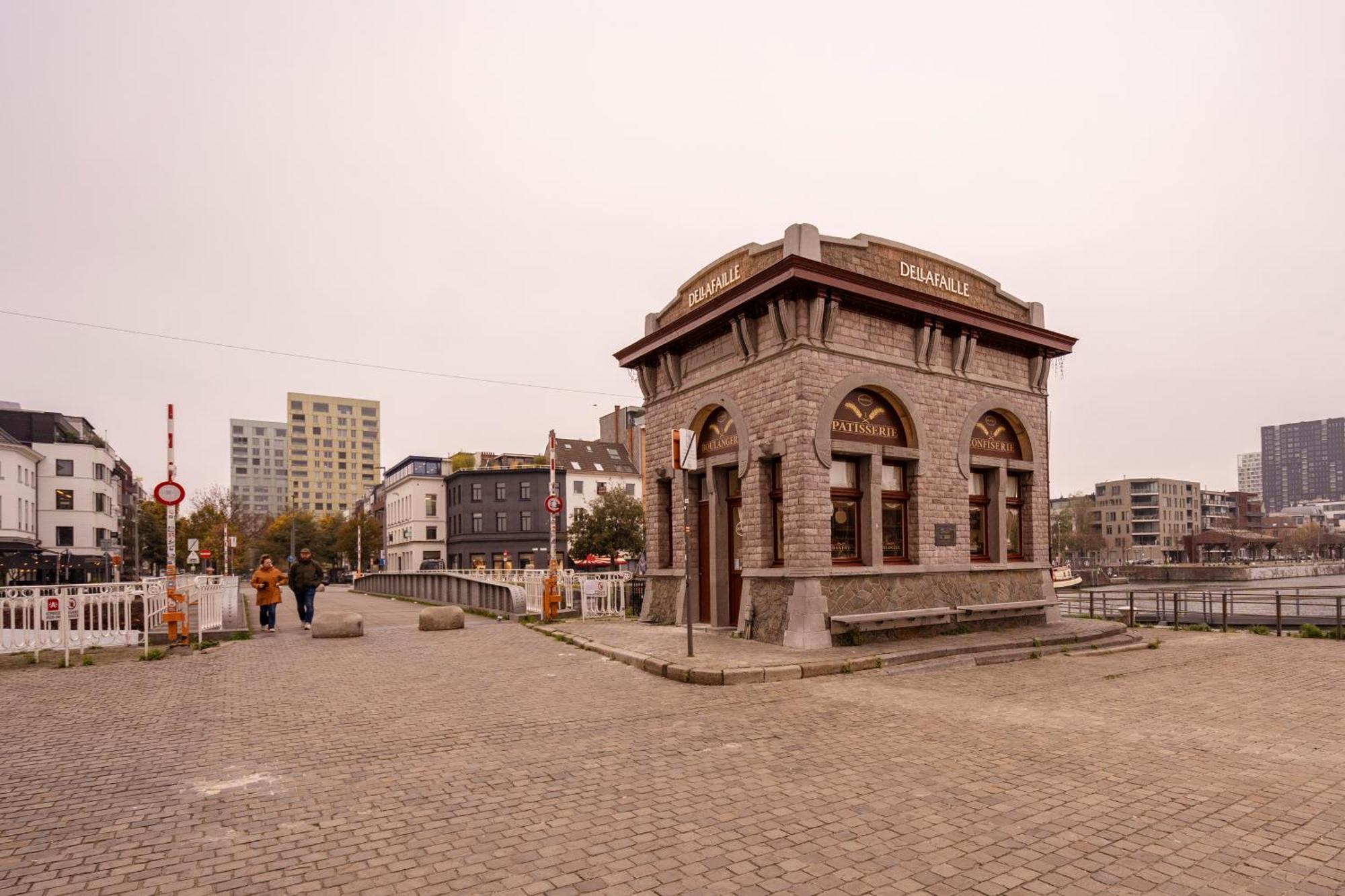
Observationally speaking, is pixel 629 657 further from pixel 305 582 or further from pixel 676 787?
pixel 305 582

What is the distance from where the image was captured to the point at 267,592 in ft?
57.7

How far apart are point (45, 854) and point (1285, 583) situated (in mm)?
104986

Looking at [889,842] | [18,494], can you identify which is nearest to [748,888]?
[889,842]

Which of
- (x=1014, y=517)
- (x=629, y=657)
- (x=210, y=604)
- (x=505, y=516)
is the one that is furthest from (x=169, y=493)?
(x=505, y=516)

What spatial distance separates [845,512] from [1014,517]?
5.54m

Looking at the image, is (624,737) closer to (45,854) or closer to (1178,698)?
(45,854)

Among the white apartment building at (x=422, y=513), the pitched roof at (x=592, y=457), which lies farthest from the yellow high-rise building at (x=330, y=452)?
the pitched roof at (x=592, y=457)

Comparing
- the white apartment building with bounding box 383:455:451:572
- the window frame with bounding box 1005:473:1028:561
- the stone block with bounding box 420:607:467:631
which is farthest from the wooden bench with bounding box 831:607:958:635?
the white apartment building with bounding box 383:455:451:572

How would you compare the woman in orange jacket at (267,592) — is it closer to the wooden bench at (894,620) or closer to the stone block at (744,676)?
the stone block at (744,676)

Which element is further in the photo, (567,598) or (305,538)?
(305,538)

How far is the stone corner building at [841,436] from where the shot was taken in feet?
43.6

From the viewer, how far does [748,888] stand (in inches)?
158

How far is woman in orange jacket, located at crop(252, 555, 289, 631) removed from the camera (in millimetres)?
17438

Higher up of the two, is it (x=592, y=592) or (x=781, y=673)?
(x=781, y=673)
